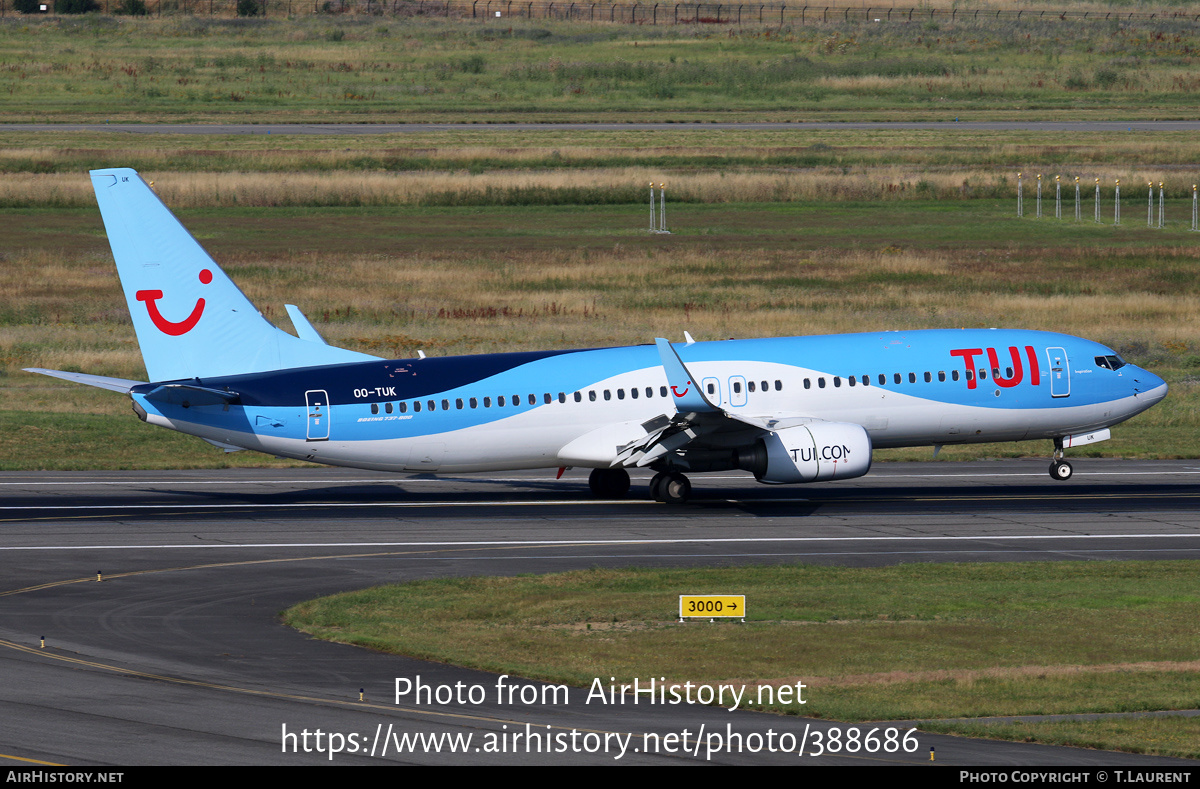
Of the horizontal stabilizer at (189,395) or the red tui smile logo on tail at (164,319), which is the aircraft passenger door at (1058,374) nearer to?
the horizontal stabilizer at (189,395)

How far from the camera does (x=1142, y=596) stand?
28.4 metres

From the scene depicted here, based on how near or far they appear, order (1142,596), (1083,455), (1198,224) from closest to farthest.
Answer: (1142,596)
(1083,455)
(1198,224)

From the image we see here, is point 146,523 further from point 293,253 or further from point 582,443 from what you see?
point 293,253

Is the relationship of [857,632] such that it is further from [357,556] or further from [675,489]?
[675,489]

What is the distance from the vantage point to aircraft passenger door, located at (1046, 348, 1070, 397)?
41.9m

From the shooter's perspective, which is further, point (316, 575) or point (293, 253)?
point (293, 253)

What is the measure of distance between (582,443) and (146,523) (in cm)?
1100

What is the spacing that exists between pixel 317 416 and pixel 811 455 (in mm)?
12285

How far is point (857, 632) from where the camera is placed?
25.7 meters

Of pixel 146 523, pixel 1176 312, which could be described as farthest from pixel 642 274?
pixel 146 523

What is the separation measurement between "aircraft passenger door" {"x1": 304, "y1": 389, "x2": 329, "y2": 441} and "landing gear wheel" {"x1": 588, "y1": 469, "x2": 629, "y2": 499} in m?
7.62

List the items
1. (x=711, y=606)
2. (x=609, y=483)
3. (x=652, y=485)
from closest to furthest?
(x=711, y=606), (x=652, y=485), (x=609, y=483)

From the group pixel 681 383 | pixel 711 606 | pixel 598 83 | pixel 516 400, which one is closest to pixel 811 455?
pixel 681 383

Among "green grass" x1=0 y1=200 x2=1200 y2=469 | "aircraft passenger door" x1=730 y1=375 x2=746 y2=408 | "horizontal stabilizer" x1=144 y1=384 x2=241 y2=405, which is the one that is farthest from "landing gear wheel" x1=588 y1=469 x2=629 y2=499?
"green grass" x1=0 y1=200 x2=1200 y2=469
